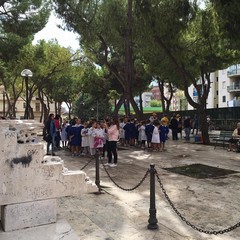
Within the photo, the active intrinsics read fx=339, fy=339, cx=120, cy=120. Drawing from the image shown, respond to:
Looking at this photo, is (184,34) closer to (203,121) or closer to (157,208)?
(203,121)

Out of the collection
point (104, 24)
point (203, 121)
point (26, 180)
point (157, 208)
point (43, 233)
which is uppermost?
point (104, 24)

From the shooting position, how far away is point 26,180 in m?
4.86

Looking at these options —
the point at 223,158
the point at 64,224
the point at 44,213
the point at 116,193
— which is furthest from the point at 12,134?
the point at 223,158

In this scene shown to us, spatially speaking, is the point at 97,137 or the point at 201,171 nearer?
the point at 201,171

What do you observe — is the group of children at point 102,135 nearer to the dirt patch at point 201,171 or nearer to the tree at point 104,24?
the tree at point 104,24

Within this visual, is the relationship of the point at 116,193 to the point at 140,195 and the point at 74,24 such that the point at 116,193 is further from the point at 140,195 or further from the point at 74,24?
the point at 74,24

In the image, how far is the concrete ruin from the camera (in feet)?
15.6

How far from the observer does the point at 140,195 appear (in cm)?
765

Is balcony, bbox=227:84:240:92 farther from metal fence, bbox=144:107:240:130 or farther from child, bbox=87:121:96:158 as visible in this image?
child, bbox=87:121:96:158

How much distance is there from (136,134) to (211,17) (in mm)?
7434

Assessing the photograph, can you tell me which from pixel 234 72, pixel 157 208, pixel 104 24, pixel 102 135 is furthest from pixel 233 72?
pixel 157 208

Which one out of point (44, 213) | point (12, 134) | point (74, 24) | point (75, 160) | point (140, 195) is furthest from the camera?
point (74, 24)

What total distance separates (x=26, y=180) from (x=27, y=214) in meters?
0.52

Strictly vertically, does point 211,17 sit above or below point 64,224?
above
